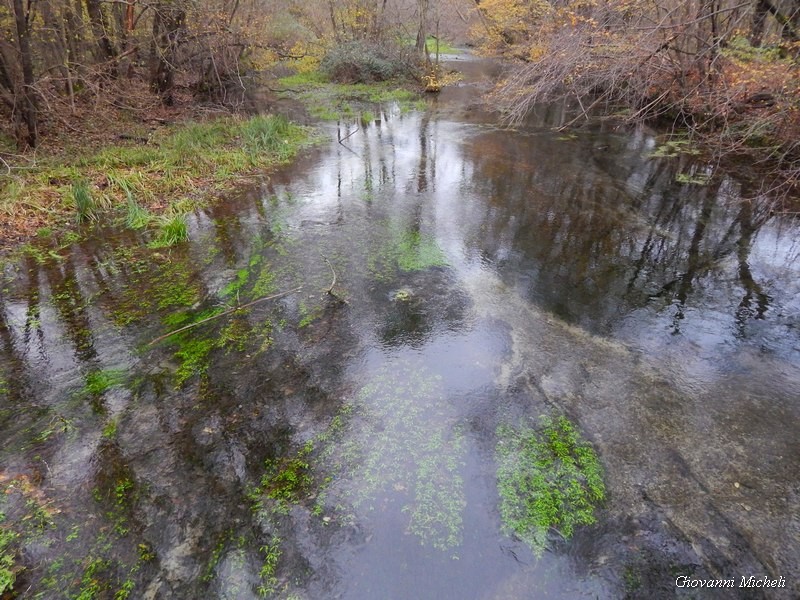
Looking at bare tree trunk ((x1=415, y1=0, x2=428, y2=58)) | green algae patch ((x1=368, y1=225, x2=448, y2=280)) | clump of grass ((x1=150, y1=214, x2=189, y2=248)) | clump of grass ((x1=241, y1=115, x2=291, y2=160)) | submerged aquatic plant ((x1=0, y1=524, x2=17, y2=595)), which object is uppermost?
bare tree trunk ((x1=415, y1=0, x2=428, y2=58))

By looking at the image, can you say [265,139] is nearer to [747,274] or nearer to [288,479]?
[288,479]

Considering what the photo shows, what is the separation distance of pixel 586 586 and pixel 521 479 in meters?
0.69

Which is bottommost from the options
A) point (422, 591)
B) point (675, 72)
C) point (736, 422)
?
point (422, 591)

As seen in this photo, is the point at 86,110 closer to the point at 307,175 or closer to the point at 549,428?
the point at 307,175

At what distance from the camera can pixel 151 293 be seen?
487cm

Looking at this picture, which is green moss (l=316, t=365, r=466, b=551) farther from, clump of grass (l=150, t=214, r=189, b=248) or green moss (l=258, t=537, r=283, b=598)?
clump of grass (l=150, t=214, r=189, b=248)

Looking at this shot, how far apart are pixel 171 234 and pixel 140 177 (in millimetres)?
2256

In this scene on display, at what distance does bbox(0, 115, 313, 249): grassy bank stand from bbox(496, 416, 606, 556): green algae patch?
496cm

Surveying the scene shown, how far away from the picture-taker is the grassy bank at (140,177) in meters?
6.22

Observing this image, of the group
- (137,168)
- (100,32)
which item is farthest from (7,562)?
(100,32)

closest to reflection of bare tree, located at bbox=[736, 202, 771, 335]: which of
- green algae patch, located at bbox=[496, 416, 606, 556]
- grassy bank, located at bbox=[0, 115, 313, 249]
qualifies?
green algae patch, located at bbox=[496, 416, 606, 556]

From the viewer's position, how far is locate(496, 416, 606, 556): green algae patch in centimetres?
272

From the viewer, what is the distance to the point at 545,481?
296cm

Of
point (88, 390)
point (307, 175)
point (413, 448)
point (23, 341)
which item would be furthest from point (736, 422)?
point (307, 175)
